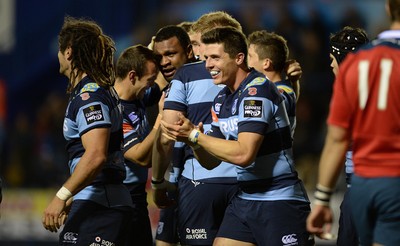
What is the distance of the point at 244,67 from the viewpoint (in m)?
6.78

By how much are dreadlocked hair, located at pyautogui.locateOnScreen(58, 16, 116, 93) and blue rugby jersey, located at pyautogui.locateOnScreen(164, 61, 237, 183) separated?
2.59 feet

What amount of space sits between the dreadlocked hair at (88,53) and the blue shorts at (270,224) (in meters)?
1.32

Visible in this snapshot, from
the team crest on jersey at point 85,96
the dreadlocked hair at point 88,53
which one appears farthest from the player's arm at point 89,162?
the dreadlocked hair at point 88,53

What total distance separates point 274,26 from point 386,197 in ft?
38.3

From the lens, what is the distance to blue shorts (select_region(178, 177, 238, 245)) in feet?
24.0

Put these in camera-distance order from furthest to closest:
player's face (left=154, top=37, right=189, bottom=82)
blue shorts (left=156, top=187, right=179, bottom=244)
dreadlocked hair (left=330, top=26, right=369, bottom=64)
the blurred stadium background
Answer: the blurred stadium background → blue shorts (left=156, top=187, right=179, bottom=244) → player's face (left=154, top=37, right=189, bottom=82) → dreadlocked hair (left=330, top=26, right=369, bottom=64)

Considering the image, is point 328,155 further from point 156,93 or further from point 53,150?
point 53,150

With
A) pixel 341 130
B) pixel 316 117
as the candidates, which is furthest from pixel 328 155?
pixel 316 117

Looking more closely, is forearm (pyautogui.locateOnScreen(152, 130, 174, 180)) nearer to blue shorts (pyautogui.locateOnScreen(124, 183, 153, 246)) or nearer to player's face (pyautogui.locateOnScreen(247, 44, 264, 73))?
blue shorts (pyautogui.locateOnScreen(124, 183, 153, 246))

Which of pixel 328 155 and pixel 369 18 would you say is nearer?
pixel 328 155

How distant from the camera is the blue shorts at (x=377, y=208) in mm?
5078

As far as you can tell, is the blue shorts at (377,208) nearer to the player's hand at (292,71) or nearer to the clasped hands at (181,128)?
the clasped hands at (181,128)

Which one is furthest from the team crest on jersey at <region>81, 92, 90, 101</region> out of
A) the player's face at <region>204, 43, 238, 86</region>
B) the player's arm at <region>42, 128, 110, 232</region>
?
the player's face at <region>204, 43, 238, 86</region>

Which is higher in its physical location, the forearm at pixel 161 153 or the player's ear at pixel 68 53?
the player's ear at pixel 68 53
